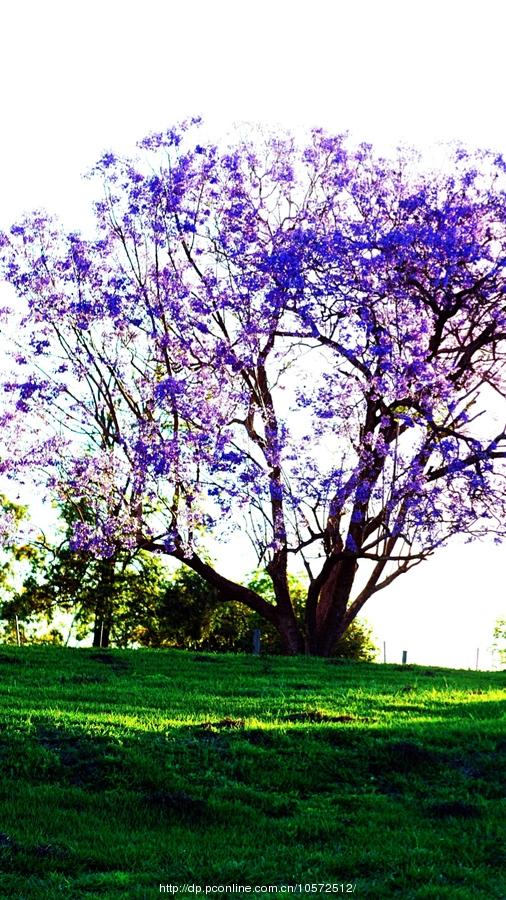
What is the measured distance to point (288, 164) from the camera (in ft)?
93.7

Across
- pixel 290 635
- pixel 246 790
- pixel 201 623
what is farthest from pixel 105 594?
pixel 246 790

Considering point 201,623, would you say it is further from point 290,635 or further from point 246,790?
point 246,790

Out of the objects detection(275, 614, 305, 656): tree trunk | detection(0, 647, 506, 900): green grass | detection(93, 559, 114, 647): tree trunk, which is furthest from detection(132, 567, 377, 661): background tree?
detection(0, 647, 506, 900): green grass

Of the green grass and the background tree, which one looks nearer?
the green grass

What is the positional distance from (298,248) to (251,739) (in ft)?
44.8

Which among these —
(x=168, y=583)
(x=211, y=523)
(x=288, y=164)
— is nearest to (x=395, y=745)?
(x=211, y=523)

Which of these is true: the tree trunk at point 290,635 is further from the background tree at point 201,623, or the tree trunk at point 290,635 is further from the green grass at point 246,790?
the green grass at point 246,790

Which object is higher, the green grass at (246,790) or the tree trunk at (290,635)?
the tree trunk at (290,635)

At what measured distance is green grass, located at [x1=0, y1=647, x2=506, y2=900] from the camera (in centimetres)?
1064

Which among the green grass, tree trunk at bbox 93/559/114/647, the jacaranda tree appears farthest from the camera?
tree trunk at bbox 93/559/114/647

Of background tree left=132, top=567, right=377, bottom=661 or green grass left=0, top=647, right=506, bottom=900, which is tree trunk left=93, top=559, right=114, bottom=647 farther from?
green grass left=0, top=647, right=506, bottom=900

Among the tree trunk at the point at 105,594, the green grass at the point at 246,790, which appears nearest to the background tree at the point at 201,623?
the tree trunk at the point at 105,594

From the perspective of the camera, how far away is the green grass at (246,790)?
10.6 meters

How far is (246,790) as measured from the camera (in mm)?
12977
